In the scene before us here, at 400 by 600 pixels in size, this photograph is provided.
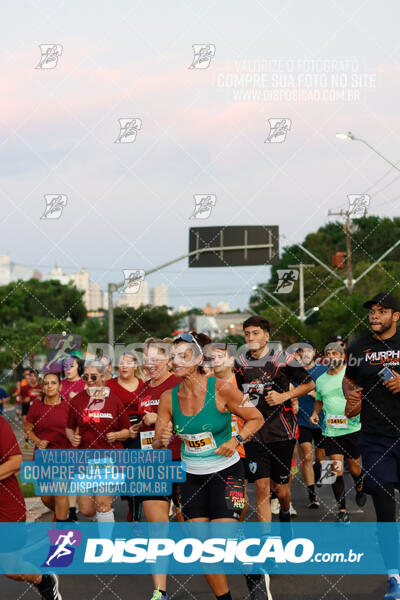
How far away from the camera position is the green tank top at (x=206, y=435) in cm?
598

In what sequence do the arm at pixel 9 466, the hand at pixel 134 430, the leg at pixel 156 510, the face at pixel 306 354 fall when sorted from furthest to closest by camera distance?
1. the face at pixel 306 354
2. the hand at pixel 134 430
3. the leg at pixel 156 510
4. the arm at pixel 9 466

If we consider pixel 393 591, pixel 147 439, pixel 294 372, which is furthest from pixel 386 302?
pixel 147 439

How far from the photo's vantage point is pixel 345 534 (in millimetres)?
8891

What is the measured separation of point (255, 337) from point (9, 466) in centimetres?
302

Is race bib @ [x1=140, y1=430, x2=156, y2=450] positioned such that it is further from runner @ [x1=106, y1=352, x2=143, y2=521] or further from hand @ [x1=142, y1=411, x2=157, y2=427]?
runner @ [x1=106, y1=352, x2=143, y2=521]

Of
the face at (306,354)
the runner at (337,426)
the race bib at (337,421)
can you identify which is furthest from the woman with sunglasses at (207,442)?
the face at (306,354)

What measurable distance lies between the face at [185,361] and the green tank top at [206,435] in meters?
0.18

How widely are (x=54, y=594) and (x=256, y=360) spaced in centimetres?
300

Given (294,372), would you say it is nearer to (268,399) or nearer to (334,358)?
(268,399)

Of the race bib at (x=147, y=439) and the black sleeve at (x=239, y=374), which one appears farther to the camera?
the race bib at (x=147, y=439)

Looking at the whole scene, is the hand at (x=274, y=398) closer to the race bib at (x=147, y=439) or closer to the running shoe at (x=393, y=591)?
the race bib at (x=147, y=439)

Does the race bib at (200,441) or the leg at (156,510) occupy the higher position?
the race bib at (200,441)

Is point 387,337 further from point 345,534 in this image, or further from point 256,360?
point 345,534

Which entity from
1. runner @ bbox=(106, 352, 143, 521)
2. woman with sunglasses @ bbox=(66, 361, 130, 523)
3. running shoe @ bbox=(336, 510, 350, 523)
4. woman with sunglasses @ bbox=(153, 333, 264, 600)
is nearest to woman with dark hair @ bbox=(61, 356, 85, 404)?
runner @ bbox=(106, 352, 143, 521)
